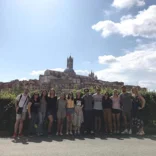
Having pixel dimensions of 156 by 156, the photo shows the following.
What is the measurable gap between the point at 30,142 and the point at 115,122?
422cm

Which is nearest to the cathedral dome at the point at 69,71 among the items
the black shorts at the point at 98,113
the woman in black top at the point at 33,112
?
the black shorts at the point at 98,113

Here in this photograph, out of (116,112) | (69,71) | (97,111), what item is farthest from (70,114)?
(69,71)

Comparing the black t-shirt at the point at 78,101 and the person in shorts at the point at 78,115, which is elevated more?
the black t-shirt at the point at 78,101

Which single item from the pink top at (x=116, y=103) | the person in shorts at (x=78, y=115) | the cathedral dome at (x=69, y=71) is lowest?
the person in shorts at (x=78, y=115)

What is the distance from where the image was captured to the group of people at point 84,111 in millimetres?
10594

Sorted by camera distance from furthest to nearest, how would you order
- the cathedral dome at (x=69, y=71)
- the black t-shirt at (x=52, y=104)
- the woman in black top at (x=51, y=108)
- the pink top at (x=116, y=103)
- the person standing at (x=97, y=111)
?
the cathedral dome at (x=69, y=71)
the pink top at (x=116, y=103)
the person standing at (x=97, y=111)
the black t-shirt at (x=52, y=104)
the woman in black top at (x=51, y=108)

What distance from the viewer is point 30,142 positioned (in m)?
8.69

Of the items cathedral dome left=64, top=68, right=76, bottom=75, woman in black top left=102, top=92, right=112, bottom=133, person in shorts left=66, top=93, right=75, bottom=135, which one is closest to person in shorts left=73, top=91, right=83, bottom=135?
person in shorts left=66, top=93, right=75, bottom=135

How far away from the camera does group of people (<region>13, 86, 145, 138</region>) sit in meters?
10.6

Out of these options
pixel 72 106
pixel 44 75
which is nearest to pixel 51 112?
pixel 72 106

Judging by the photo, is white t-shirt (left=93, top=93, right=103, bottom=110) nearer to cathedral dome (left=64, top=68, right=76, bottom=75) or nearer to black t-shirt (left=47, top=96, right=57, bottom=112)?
black t-shirt (left=47, top=96, right=57, bottom=112)

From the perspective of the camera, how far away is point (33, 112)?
34.7ft

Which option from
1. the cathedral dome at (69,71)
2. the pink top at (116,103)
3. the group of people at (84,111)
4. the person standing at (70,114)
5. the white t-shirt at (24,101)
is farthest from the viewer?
the cathedral dome at (69,71)

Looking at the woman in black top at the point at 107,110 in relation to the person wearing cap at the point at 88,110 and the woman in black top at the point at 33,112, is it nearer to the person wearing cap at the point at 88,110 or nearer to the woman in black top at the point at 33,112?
the person wearing cap at the point at 88,110
